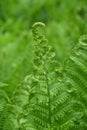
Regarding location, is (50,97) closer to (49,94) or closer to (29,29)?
(49,94)

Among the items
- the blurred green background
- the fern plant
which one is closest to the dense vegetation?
the fern plant

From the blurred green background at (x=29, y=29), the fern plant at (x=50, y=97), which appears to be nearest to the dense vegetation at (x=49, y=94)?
the fern plant at (x=50, y=97)

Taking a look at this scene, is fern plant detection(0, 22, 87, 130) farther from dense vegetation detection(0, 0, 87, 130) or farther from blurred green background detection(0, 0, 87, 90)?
blurred green background detection(0, 0, 87, 90)

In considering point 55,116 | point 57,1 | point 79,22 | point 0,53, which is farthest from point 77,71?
point 57,1

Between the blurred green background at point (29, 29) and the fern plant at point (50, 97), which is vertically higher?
the blurred green background at point (29, 29)

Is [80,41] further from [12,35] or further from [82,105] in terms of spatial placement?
[12,35]

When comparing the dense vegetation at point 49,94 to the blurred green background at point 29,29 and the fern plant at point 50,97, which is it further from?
the blurred green background at point 29,29
